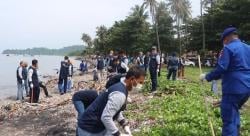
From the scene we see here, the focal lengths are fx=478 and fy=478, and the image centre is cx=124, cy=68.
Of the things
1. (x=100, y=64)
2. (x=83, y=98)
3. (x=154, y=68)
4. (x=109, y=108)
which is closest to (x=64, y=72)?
(x=154, y=68)

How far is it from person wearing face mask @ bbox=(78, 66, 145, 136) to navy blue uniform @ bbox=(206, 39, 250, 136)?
2.71 m

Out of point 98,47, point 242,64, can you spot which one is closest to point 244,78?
point 242,64

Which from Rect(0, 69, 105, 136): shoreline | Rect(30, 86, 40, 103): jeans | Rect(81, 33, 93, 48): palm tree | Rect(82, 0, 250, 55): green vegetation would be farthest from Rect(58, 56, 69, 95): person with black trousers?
Rect(81, 33, 93, 48): palm tree

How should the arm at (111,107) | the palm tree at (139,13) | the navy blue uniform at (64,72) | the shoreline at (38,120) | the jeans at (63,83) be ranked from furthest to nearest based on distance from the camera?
the palm tree at (139,13)
the jeans at (63,83)
the navy blue uniform at (64,72)
the shoreline at (38,120)
the arm at (111,107)

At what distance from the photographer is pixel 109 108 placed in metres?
5.72

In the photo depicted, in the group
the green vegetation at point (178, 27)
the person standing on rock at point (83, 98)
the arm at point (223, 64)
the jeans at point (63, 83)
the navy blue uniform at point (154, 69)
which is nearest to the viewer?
the person standing on rock at point (83, 98)

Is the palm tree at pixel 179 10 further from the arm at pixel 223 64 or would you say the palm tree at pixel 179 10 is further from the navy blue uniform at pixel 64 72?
the arm at pixel 223 64

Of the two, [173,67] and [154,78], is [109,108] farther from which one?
[173,67]

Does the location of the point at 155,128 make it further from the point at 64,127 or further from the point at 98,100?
the point at 98,100

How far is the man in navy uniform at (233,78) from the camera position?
8.29m

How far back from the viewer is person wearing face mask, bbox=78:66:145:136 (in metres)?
5.74

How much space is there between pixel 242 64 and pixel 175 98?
8.06m

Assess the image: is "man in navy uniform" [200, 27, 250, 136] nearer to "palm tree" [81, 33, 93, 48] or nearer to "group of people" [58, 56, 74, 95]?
"group of people" [58, 56, 74, 95]

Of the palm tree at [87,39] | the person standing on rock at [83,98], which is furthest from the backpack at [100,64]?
the palm tree at [87,39]
